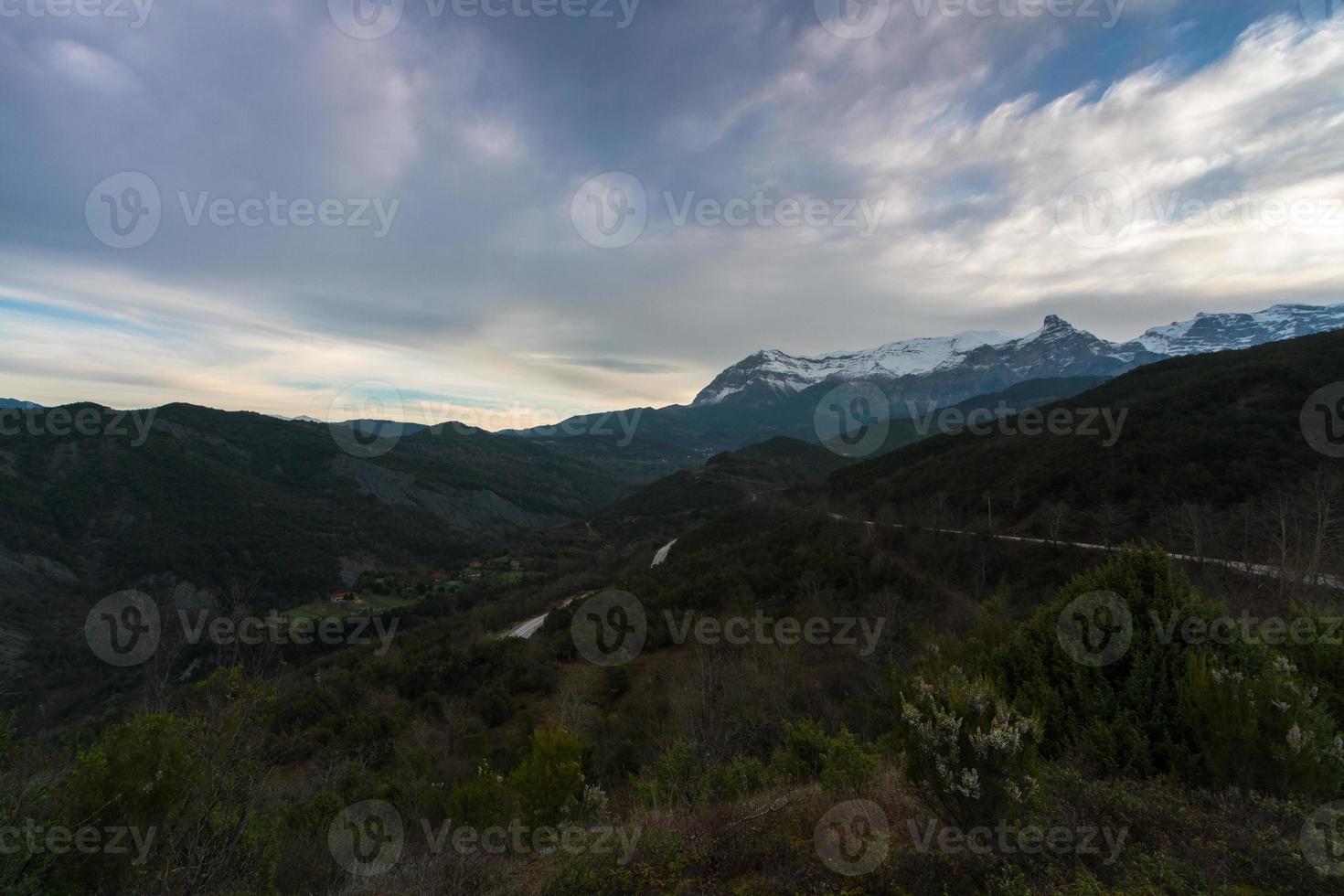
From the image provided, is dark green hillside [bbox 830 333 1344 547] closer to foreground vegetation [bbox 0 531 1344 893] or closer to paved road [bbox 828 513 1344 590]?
paved road [bbox 828 513 1344 590]

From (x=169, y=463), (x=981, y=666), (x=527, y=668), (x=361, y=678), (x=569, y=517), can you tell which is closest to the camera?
(x=981, y=666)

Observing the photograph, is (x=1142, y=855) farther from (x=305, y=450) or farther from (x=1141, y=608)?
(x=305, y=450)

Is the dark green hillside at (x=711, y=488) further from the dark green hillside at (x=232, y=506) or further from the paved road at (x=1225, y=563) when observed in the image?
the paved road at (x=1225, y=563)

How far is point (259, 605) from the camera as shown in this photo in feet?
233

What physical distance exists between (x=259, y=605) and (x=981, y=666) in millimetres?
87936

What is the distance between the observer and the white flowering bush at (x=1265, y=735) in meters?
4.78

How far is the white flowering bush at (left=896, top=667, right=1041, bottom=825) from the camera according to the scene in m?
4.21

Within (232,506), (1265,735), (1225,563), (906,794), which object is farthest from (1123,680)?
(232,506)

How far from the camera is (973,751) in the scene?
4.25 m

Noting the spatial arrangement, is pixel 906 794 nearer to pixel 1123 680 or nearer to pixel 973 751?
pixel 973 751

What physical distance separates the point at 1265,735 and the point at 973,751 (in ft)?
10.6

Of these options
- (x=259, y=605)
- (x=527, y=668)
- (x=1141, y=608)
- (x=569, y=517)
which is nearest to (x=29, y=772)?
(x=1141, y=608)

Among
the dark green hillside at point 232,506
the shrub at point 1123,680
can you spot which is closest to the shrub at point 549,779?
the shrub at point 1123,680

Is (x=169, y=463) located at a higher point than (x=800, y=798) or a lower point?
higher
